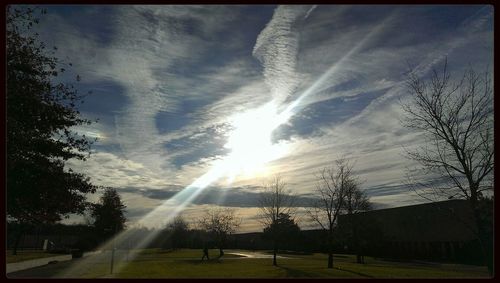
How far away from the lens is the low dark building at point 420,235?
51.4 meters

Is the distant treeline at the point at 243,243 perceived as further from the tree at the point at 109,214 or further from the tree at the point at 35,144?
the tree at the point at 35,144

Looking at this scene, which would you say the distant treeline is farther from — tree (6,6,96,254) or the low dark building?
tree (6,6,96,254)

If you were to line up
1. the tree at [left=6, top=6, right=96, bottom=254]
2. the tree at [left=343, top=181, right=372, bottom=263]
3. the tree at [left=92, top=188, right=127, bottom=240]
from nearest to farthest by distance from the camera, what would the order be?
the tree at [left=6, top=6, right=96, bottom=254] → the tree at [left=343, top=181, right=372, bottom=263] → the tree at [left=92, top=188, right=127, bottom=240]

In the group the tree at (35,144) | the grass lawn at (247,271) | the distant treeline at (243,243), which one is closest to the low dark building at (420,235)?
the distant treeline at (243,243)

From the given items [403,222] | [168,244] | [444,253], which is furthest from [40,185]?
[168,244]

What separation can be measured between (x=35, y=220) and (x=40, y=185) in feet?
14.9

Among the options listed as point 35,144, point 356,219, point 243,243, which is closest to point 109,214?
point 243,243

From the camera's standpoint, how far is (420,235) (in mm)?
64000

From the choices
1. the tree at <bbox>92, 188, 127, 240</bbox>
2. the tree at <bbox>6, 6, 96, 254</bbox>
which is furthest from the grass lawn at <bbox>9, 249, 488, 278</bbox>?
the tree at <bbox>92, 188, 127, 240</bbox>

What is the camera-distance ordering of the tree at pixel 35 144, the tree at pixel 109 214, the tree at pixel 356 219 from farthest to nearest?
the tree at pixel 109 214, the tree at pixel 356 219, the tree at pixel 35 144

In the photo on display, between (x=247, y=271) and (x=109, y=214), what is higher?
(x=109, y=214)

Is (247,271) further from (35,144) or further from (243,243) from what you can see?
(243,243)

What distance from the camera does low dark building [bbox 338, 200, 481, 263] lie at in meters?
51.4
